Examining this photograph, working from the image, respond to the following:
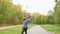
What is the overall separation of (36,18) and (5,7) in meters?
70.1

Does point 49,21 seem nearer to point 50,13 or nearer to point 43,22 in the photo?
point 43,22

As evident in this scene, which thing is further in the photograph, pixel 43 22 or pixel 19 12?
pixel 43 22

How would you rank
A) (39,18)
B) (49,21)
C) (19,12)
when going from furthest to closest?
(39,18), (49,21), (19,12)

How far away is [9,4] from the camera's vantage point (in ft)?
207

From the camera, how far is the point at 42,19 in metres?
128

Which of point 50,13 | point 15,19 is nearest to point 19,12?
point 15,19

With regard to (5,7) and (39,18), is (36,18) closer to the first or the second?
(39,18)

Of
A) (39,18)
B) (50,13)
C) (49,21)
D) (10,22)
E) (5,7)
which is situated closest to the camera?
(5,7)

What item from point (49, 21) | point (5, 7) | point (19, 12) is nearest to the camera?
point (5, 7)

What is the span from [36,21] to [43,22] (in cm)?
499

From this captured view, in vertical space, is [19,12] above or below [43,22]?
above

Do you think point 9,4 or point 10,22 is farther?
point 10,22

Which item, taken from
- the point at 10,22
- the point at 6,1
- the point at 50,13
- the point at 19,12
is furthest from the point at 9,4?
the point at 50,13

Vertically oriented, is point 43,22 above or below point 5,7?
below
